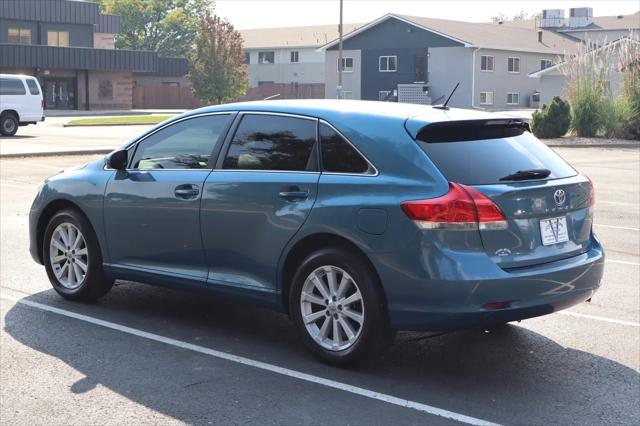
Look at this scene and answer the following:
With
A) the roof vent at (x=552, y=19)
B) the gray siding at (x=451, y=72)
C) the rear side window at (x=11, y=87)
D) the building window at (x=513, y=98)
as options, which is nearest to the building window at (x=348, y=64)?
the gray siding at (x=451, y=72)

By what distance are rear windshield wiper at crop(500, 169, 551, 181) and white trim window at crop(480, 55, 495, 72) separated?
6248 centimetres

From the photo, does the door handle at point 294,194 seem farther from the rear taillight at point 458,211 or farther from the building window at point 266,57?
the building window at point 266,57

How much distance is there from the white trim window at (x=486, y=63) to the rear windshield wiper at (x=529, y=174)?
62476mm

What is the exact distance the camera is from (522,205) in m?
5.60

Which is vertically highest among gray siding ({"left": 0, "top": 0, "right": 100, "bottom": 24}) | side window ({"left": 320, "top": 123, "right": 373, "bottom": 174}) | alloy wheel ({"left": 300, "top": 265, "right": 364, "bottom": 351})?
gray siding ({"left": 0, "top": 0, "right": 100, "bottom": 24})

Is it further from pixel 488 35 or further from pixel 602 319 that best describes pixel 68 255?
pixel 488 35

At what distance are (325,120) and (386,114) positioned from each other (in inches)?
16.1

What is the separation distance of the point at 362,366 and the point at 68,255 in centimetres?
291

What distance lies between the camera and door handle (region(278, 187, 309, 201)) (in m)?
6.01

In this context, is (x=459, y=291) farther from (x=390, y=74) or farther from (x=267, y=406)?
(x=390, y=74)

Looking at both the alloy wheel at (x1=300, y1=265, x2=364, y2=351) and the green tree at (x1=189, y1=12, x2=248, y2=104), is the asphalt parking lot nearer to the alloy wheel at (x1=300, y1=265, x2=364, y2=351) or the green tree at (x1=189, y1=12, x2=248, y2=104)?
the alloy wheel at (x1=300, y1=265, x2=364, y2=351)

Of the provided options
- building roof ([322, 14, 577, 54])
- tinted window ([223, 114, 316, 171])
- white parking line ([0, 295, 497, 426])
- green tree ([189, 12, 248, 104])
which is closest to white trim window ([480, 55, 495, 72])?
building roof ([322, 14, 577, 54])

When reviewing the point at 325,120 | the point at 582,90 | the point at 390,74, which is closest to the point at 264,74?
the point at 390,74

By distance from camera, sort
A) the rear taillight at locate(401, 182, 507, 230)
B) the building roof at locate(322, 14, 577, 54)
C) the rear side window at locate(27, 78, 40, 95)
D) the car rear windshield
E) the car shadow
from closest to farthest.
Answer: the car shadow < the rear taillight at locate(401, 182, 507, 230) < the car rear windshield < the rear side window at locate(27, 78, 40, 95) < the building roof at locate(322, 14, 577, 54)
